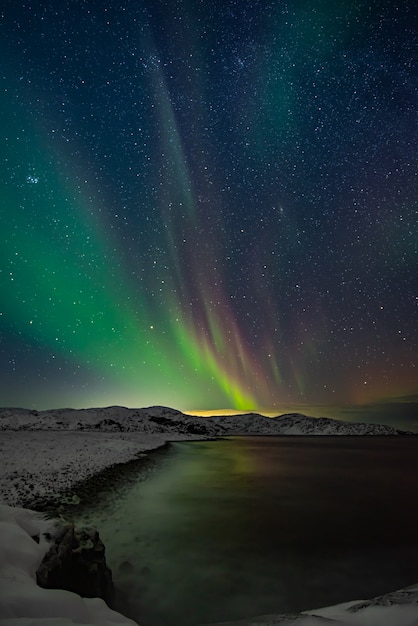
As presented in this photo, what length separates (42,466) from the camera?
18281 mm

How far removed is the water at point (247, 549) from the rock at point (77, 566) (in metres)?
0.61

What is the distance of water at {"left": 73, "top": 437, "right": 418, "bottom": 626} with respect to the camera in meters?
6.60

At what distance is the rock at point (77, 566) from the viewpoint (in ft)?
17.2

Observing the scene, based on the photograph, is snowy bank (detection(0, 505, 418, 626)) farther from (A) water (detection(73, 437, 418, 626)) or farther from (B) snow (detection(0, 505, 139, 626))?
(A) water (detection(73, 437, 418, 626))

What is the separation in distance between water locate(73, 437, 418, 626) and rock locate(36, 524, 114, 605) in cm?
61

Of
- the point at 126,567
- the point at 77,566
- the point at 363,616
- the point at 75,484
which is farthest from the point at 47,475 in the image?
the point at 363,616

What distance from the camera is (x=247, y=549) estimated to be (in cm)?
920

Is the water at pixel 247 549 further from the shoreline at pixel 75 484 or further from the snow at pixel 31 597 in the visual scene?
the snow at pixel 31 597

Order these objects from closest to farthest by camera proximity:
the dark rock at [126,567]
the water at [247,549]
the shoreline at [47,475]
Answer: the water at [247,549]
the dark rock at [126,567]
the shoreline at [47,475]

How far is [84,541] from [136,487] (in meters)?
11.6

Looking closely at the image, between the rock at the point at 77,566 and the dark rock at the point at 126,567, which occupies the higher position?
the rock at the point at 77,566

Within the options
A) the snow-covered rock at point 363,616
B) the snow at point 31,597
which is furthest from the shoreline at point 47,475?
the snow-covered rock at point 363,616

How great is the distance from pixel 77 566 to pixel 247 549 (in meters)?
5.01

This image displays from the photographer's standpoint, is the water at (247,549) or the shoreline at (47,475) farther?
the shoreline at (47,475)
